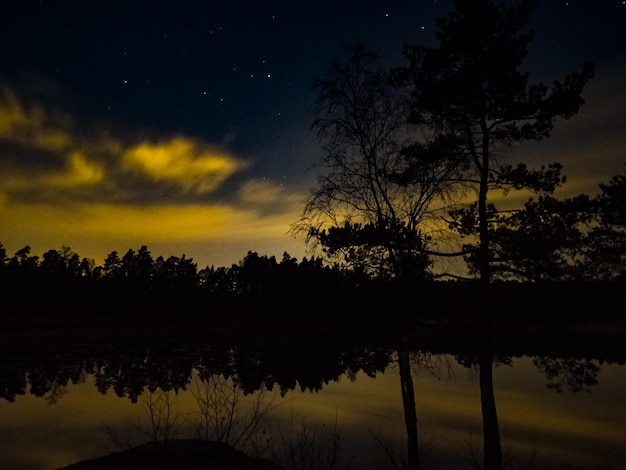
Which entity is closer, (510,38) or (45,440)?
(510,38)

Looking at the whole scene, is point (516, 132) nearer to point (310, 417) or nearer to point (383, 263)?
point (383, 263)

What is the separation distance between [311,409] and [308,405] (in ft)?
3.56

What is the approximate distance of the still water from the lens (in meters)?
17.1

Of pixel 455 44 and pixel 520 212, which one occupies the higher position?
pixel 455 44

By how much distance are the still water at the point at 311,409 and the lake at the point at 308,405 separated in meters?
0.10

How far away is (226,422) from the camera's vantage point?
21.1 meters

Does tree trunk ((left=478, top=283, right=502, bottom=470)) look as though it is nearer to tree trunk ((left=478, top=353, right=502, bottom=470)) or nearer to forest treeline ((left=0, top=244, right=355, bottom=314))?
tree trunk ((left=478, top=353, right=502, bottom=470))

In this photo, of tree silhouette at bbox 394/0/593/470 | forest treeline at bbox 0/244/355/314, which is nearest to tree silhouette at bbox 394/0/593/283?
tree silhouette at bbox 394/0/593/470

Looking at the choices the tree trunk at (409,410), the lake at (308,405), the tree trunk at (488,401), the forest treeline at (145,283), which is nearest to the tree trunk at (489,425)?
the tree trunk at (488,401)

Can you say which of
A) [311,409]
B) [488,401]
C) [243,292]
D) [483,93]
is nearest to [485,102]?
[483,93]

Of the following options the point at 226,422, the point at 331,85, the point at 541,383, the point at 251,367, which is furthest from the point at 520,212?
the point at 251,367

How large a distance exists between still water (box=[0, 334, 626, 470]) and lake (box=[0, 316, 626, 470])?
0.10 meters

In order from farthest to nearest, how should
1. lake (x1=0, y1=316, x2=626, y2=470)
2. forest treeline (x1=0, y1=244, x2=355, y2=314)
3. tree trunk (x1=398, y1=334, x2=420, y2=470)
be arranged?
forest treeline (x1=0, y1=244, x2=355, y2=314) < lake (x1=0, y1=316, x2=626, y2=470) < tree trunk (x1=398, y1=334, x2=420, y2=470)

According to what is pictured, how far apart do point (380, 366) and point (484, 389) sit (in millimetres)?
30743
